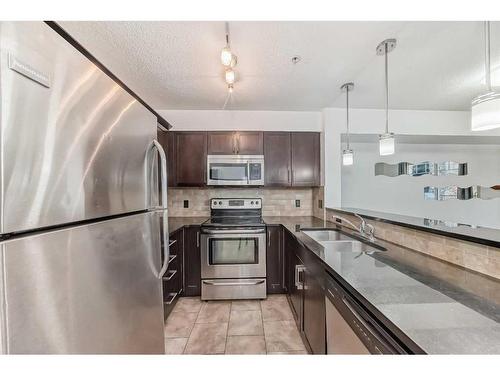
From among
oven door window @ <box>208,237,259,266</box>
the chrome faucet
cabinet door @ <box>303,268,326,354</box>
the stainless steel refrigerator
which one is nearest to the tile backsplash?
oven door window @ <box>208,237,259,266</box>

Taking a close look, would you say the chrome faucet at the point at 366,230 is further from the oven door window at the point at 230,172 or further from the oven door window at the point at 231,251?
the oven door window at the point at 230,172

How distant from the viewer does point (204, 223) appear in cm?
278

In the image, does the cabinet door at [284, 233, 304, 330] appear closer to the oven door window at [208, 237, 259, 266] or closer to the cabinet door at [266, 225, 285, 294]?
the cabinet door at [266, 225, 285, 294]

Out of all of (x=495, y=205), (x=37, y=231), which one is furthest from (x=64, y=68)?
(x=495, y=205)

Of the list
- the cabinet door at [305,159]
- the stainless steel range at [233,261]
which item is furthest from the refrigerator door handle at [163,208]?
the cabinet door at [305,159]

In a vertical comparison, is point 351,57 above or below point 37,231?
above

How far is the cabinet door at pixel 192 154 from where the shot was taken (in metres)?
2.99

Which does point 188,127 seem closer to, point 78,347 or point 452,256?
point 78,347

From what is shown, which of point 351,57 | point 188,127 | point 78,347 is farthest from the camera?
point 188,127

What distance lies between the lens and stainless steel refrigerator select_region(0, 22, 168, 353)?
0.54 m

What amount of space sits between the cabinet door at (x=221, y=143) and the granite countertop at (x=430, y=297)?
6.49 feet

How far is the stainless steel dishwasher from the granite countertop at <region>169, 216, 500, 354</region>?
2.8 inches

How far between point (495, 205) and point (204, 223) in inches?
208

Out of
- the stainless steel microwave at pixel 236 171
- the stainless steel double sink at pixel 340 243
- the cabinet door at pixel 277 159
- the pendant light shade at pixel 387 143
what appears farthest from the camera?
the cabinet door at pixel 277 159
